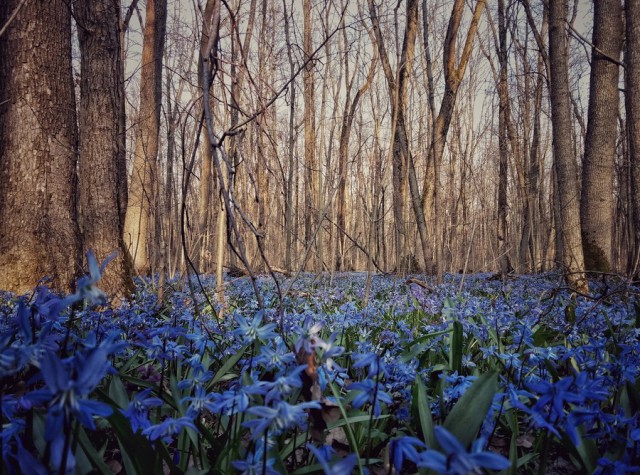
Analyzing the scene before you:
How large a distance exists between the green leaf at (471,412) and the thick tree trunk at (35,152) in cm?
402

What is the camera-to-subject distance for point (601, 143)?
625cm

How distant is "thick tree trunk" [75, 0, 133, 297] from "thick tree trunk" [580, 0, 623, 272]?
6.15 metres

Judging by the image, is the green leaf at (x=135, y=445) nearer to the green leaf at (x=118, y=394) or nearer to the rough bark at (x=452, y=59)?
the green leaf at (x=118, y=394)

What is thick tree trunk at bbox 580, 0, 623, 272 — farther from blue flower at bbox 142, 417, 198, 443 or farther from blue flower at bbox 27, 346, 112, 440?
blue flower at bbox 27, 346, 112, 440

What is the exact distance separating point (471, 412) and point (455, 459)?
0.66m

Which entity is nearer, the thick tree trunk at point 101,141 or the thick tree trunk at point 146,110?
the thick tree trunk at point 101,141

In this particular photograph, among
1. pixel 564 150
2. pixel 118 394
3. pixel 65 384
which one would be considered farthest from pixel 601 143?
pixel 65 384

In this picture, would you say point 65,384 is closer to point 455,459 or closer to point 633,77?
point 455,459

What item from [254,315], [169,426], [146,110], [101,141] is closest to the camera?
[169,426]

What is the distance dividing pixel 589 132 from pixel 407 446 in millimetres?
7106

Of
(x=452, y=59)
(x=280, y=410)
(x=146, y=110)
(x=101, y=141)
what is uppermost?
(x=452, y=59)

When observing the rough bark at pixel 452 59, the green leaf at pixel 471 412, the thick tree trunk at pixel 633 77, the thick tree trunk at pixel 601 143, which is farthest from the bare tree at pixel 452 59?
the green leaf at pixel 471 412

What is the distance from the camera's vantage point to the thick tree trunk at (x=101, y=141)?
4.31 m

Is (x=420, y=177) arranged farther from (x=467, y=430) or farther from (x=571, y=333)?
(x=467, y=430)
